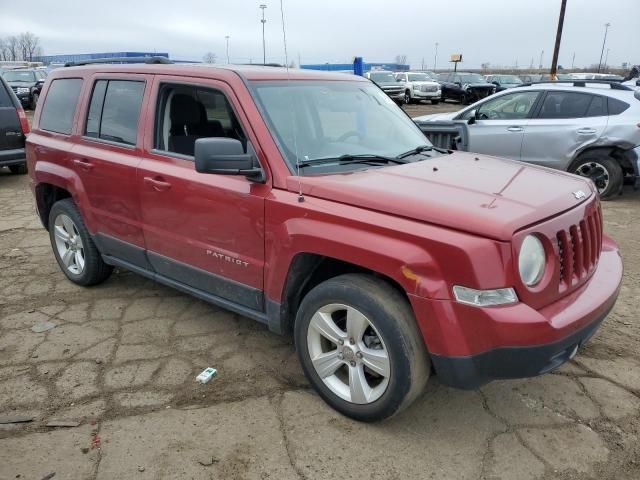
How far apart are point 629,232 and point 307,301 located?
5.15m

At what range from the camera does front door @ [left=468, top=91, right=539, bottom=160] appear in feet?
26.5

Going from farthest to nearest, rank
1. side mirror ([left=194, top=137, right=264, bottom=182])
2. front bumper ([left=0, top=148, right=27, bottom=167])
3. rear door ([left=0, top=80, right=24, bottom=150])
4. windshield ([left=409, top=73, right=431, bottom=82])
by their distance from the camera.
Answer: windshield ([left=409, top=73, right=431, bottom=82]), front bumper ([left=0, top=148, right=27, bottom=167]), rear door ([left=0, top=80, right=24, bottom=150]), side mirror ([left=194, top=137, right=264, bottom=182])

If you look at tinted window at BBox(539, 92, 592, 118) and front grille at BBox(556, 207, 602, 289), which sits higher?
tinted window at BBox(539, 92, 592, 118)

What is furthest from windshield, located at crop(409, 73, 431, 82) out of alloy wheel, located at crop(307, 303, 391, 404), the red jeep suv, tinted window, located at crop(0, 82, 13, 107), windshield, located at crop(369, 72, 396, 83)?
alloy wheel, located at crop(307, 303, 391, 404)

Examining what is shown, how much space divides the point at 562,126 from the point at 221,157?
657 centimetres

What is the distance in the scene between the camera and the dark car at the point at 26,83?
21969 mm

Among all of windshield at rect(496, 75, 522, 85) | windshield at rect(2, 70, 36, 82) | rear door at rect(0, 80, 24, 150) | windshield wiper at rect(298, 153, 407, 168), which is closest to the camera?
windshield wiper at rect(298, 153, 407, 168)

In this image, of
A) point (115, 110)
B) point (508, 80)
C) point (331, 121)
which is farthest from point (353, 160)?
point (508, 80)

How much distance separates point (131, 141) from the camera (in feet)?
12.4

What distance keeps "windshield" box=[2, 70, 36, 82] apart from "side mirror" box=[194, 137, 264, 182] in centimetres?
2490

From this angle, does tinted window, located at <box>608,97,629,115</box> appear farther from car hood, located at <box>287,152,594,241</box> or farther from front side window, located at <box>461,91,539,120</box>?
car hood, located at <box>287,152,594,241</box>

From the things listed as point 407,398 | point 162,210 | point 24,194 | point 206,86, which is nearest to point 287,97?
point 206,86

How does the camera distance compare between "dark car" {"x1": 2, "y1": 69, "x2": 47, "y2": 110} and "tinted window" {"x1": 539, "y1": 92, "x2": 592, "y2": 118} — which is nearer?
"tinted window" {"x1": 539, "y1": 92, "x2": 592, "y2": 118}

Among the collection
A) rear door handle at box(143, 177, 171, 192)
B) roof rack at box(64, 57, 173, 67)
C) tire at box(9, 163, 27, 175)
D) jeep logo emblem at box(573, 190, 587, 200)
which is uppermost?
roof rack at box(64, 57, 173, 67)
